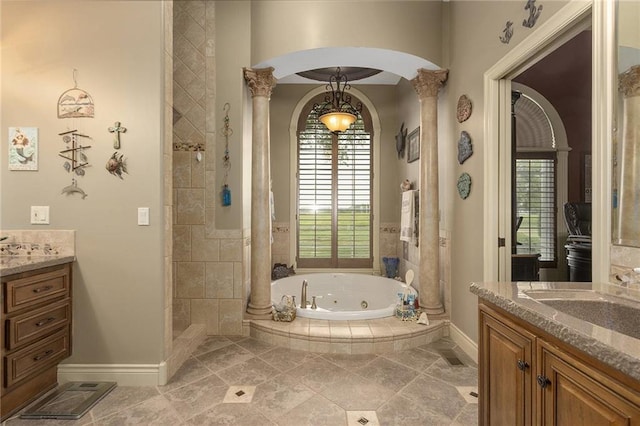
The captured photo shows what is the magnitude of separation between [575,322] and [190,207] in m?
2.99

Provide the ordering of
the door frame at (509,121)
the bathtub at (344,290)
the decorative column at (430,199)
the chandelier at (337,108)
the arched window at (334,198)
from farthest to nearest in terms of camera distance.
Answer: the arched window at (334,198)
the bathtub at (344,290)
the chandelier at (337,108)
the decorative column at (430,199)
the door frame at (509,121)

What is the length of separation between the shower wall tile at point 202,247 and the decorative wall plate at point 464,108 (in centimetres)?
253

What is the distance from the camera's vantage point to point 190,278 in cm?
312

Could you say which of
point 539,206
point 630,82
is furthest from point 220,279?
point 539,206

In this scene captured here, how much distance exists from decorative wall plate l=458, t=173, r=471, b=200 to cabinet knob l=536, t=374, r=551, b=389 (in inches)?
75.1

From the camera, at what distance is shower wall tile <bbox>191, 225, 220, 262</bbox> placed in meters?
3.12

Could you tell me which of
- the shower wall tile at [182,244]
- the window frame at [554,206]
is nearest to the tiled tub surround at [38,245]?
the shower wall tile at [182,244]

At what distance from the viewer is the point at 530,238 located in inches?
178

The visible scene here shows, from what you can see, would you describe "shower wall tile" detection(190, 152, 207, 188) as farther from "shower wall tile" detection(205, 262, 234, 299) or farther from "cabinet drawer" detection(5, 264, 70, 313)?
"cabinet drawer" detection(5, 264, 70, 313)

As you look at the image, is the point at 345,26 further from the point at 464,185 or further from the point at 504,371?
the point at 504,371

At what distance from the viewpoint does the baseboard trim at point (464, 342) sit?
2.59 metres

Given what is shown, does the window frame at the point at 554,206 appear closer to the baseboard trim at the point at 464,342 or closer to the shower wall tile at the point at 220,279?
the baseboard trim at the point at 464,342

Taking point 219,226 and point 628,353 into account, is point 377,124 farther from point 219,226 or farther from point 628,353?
point 628,353

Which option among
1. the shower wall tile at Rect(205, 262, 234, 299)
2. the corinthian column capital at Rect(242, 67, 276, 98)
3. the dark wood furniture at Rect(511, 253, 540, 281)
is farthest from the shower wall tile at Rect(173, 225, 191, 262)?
the dark wood furniture at Rect(511, 253, 540, 281)
